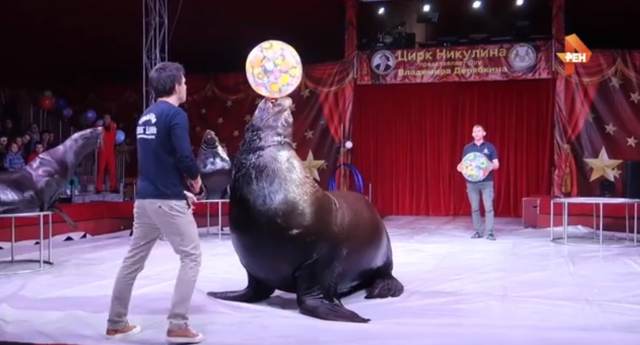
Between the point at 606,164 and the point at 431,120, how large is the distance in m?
2.99

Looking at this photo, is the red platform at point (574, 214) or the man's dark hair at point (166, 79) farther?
the red platform at point (574, 214)

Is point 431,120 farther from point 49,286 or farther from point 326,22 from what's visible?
point 49,286

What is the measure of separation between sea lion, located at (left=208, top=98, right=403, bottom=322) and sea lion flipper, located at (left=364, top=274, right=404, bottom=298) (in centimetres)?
45

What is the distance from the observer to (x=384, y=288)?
4.33 meters

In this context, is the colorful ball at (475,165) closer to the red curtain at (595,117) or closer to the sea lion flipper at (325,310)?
the red curtain at (595,117)

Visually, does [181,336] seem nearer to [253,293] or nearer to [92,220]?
[253,293]

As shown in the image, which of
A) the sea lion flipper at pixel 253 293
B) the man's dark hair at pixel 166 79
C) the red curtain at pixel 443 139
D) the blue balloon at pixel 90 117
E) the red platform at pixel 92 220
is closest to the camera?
the man's dark hair at pixel 166 79

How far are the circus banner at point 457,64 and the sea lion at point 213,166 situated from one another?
4.02 metres

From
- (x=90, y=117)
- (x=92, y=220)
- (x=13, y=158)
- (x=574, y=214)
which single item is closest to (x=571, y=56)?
(x=574, y=214)

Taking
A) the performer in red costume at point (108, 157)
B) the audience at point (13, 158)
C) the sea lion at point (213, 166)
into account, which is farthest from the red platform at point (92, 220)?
the performer in red costume at point (108, 157)

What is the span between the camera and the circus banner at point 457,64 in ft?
32.6

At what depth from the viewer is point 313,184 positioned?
374 cm

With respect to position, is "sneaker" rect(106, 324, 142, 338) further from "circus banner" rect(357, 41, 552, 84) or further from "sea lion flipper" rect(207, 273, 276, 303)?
"circus banner" rect(357, 41, 552, 84)

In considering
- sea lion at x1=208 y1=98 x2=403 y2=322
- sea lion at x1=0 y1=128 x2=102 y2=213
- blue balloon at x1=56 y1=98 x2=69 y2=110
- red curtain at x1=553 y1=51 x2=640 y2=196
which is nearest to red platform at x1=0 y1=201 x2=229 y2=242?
sea lion at x1=0 y1=128 x2=102 y2=213
